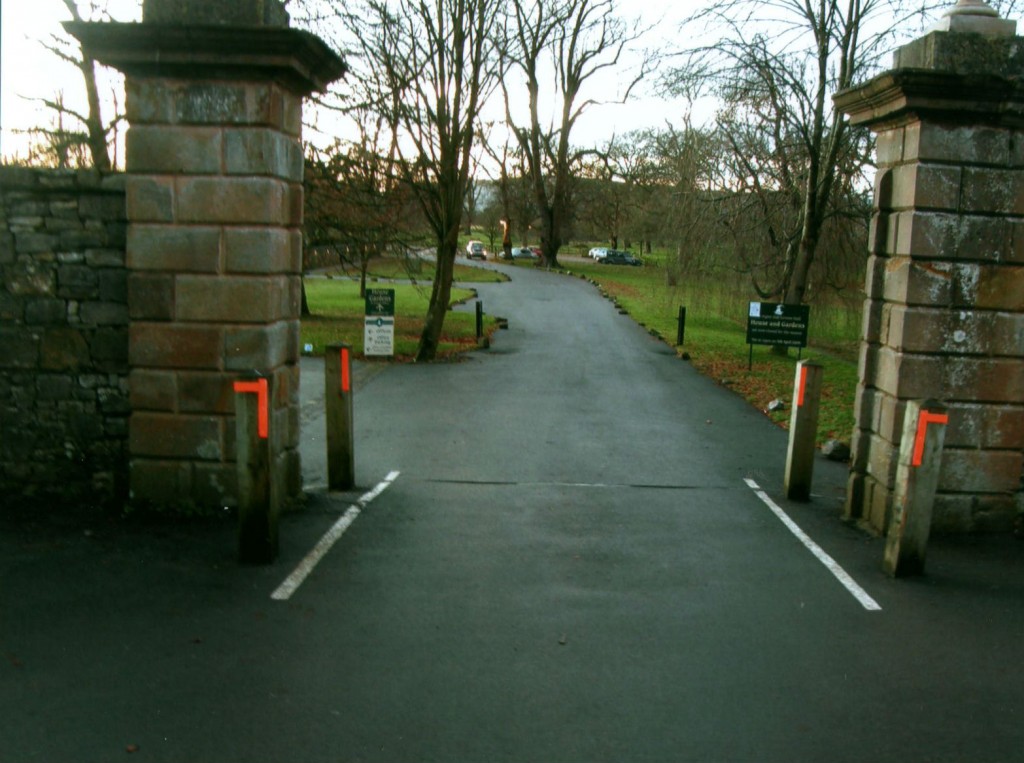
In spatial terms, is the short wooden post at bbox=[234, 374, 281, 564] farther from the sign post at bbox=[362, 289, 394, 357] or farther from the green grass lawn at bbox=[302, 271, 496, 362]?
the sign post at bbox=[362, 289, 394, 357]

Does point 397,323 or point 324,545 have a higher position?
point 324,545

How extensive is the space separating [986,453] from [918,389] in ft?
2.53

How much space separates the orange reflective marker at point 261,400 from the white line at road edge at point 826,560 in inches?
156

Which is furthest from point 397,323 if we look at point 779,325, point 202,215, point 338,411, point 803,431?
point 202,215

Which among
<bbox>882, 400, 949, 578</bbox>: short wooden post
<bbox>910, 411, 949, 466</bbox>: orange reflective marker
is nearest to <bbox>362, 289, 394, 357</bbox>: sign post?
<bbox>882, 400, 949, 578</bbox>: short wooden post

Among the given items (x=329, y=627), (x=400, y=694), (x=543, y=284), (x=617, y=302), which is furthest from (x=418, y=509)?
(x=543, y=284)

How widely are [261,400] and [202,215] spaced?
185 centimetres

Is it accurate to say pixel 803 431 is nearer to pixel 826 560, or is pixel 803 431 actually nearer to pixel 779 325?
pixel 826 560

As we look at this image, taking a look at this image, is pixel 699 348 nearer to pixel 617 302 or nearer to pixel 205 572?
pixel 617 302

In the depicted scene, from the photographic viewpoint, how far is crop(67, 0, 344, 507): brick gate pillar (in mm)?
7555

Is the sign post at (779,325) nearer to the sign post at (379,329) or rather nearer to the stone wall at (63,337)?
the sign post at (379,329)

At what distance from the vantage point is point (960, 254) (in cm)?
808

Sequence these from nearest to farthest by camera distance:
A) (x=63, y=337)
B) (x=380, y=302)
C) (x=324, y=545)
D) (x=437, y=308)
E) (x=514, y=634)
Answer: (x=514, y=634) → (x=324, y=545) → (x=63, y=337) → (x=380, y=302) → (x=437, y=308)

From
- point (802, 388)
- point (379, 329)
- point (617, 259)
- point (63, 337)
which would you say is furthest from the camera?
point (617, 259)
